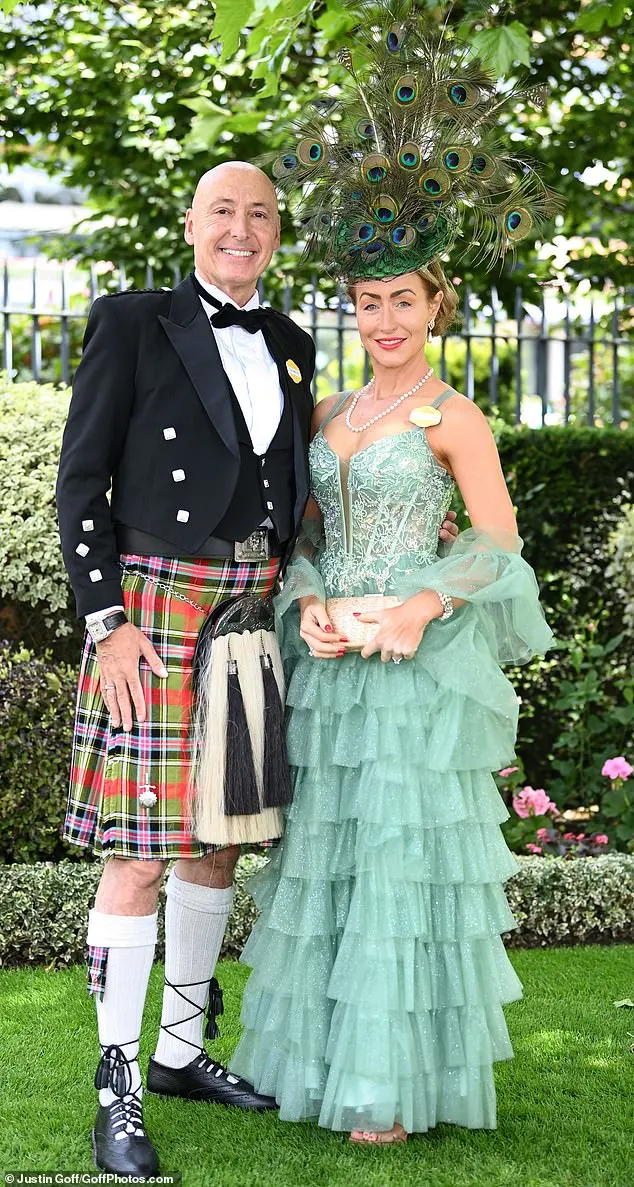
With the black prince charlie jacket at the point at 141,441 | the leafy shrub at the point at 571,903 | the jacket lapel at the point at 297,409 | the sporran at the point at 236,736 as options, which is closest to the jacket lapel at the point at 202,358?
the black prince charlie jacket at the point at 141,441

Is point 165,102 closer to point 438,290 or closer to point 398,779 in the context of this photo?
point 438,290

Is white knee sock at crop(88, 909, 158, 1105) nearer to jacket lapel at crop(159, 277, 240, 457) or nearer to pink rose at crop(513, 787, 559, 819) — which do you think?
jacket lapel at crop(159, 277, 240, 457)

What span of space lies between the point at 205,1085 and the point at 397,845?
82 cm

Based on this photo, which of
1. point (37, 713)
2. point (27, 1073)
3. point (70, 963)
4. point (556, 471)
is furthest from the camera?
point (556, 471)

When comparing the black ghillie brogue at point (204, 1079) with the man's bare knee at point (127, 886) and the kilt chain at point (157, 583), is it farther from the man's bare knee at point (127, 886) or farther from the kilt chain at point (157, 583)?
the kilt chain at point (157, 583)

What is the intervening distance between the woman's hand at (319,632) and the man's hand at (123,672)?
36cm

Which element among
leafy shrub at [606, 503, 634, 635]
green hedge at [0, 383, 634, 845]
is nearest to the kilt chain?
green hedge at [0, 383, 634, 845]

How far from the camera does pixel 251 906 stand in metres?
4.16

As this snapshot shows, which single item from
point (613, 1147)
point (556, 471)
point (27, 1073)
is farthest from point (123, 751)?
point (556, 471)

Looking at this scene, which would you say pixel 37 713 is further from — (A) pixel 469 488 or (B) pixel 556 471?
(B) pixel 556 471

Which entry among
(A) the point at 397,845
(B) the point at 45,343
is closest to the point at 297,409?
(A) the point at 397,845

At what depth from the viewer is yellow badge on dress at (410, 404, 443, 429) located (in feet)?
8.98

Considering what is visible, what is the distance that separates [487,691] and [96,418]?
3.28ft

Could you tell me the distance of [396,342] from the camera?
2812 mm
